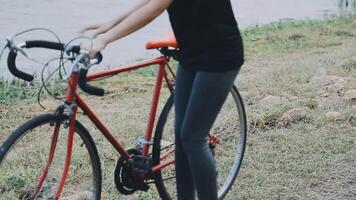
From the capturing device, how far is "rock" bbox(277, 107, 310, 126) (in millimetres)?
4672

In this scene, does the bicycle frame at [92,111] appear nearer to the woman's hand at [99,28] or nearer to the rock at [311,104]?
the woman's hand at [99,28]

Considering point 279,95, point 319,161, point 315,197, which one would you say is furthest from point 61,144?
point 279,95

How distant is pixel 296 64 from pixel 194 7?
4.32 m

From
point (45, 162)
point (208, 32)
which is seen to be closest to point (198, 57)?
Result: point (208, 32)

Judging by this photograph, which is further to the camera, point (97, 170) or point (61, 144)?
point (97, 170)

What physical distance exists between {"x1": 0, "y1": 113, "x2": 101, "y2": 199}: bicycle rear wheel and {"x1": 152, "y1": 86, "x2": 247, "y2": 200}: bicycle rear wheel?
385 millimetres

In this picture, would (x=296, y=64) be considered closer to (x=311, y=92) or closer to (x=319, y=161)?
(x=311, y=92)

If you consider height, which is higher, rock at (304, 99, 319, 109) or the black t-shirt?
the black t-shirt

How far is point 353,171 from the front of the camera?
3.87 m

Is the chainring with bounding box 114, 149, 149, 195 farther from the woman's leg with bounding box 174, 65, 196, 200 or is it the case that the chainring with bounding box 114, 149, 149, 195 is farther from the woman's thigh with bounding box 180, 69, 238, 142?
the woman's thigh with bounding box 180, 69, 238, 142

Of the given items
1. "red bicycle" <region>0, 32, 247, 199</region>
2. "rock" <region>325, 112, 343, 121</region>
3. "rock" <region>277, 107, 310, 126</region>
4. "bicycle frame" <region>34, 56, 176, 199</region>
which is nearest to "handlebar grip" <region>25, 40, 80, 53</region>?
"red bicycle" <region>0, 32, 247, 199</region>

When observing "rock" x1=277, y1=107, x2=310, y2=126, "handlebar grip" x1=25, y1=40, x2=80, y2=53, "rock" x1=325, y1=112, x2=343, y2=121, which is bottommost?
"rock" x1=325, y1=112, x2=343, y2=121

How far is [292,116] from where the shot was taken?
4.73 meters

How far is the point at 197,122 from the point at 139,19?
0.59 m
